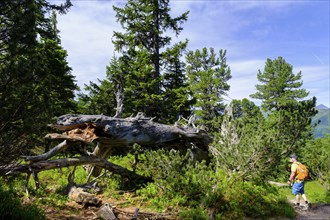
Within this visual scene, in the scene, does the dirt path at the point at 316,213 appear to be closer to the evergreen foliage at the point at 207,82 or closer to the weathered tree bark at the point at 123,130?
the weathered tree bark at the point at 123,130

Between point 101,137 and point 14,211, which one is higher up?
point 101,137

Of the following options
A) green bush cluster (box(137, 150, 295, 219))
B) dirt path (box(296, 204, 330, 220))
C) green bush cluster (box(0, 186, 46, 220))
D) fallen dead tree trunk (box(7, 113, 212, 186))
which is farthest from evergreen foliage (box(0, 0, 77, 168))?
dirt path (box(296, 204, 330, 220))

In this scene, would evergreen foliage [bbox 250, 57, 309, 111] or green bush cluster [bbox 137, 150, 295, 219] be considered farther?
evergreen foliage [bbox 250, 57, 309, 111]

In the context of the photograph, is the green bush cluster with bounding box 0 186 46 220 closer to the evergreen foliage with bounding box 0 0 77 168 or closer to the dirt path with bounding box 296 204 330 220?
the evergreen foliage with bounding box 0 0 77 168

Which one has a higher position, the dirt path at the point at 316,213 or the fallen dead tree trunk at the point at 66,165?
the fallen dead tree trunk at the point at 66,165

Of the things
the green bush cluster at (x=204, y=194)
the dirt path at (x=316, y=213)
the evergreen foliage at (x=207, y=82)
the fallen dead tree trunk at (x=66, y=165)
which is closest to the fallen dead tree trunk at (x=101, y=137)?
the fallen dead tree trunk at (x=66, y=165)

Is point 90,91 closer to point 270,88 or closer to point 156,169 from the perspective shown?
point 156,169

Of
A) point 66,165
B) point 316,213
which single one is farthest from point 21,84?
point 316,213

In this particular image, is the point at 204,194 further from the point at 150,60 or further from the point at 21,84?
the point at 150,60

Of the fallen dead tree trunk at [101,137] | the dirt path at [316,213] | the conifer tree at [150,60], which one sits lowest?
the dirt path at [316,213]

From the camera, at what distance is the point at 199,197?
8508 mm

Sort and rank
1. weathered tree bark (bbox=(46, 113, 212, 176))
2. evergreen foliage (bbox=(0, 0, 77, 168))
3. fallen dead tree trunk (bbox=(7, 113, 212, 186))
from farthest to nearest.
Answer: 1. weathered tree bark (bbox=(46, 113, 212, 176))
2. fallen dead tree trunk (bbox=(7, 113, 212, 186))
3. evergreen foliage (bbox=(0, 0, 77, 168))

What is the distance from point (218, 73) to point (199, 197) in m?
31.7

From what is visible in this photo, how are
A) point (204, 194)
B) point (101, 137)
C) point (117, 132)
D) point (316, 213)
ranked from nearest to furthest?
1. point (204, 194)
2. point (316, 213)
3. point (101, 137)
4. point (117, 132)
